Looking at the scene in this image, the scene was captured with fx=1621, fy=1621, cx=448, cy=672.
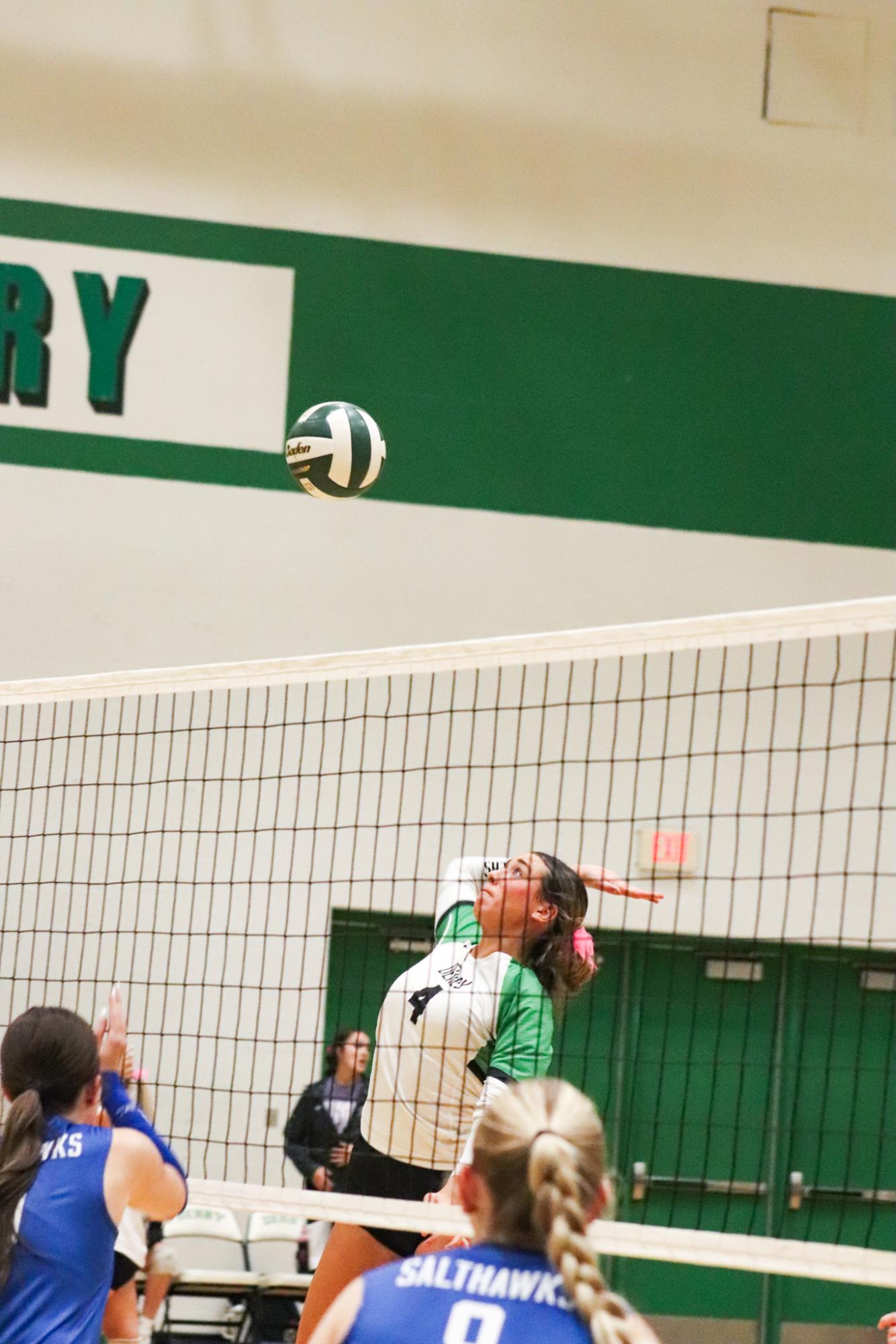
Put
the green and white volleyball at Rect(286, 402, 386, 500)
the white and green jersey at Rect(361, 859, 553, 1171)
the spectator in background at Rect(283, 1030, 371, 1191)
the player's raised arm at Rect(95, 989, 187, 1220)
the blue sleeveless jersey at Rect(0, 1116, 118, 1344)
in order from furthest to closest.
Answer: the spectator in background at Rect(283, 1030, 371, 1191)
the green and white volleyball at Rect(286, 402, 386, 500)
the white and green jersey at Rect(361, 859, 553, 1171)
the player's raised arm at Rect(95, 989, 187, 1220)
the blue sleeveless jersey at Rect(0, 1116, 118, 1344)

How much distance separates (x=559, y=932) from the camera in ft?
15.1

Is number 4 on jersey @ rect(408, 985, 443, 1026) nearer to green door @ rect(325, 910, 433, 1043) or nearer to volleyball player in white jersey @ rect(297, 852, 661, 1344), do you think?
volleyball player in white jersey @ rect(297, 852, 661, 1344)

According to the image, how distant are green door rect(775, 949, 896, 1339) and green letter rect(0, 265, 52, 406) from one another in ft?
19.4

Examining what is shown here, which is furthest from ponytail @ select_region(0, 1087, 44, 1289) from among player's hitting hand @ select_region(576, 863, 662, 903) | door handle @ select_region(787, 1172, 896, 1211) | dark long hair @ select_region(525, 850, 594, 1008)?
door handle @ select_region(787, 1172, 896, 1211)

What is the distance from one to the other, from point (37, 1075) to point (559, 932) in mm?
1663

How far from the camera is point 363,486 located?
722 centimetres

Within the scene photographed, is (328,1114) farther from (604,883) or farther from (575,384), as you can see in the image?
(575,384)

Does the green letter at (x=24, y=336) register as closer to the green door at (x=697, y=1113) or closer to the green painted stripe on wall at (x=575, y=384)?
the green painted stripe on wall at (x=575, y=384)

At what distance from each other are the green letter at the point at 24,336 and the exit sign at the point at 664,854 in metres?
4.58

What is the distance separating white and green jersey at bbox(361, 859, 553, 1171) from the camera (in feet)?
14.6

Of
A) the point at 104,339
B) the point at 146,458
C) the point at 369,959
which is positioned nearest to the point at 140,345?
the point at 104,339

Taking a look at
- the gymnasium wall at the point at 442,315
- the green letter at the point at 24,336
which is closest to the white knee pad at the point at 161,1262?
the gymnasium wall at the point at 442,315

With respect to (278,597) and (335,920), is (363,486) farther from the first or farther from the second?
(335,920)

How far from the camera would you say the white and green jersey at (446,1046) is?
446 cm
